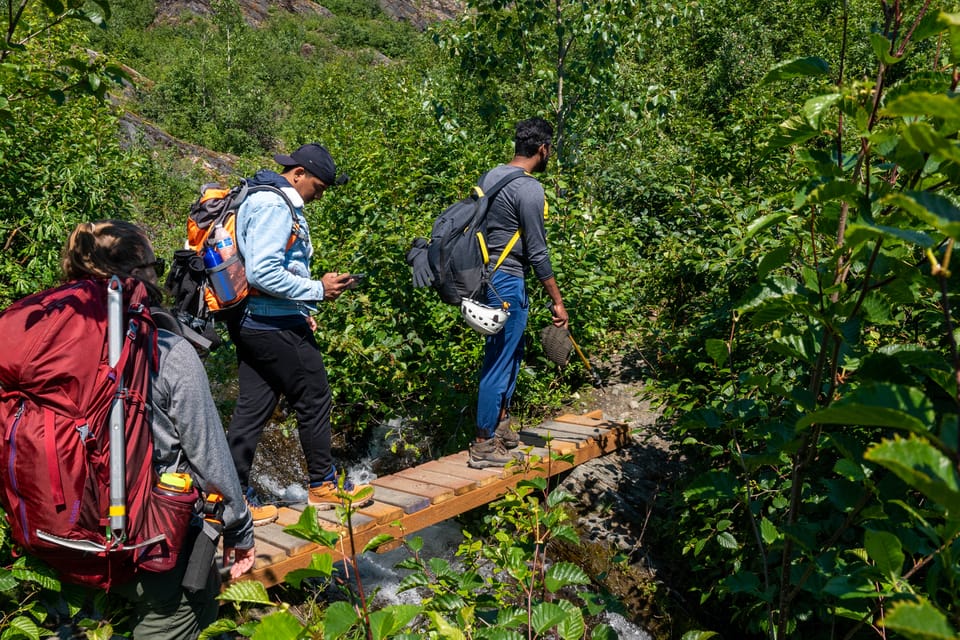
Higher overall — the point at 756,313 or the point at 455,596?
the point at 756,313

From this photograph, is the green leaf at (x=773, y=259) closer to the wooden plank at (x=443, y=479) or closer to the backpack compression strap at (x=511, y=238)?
the backpack compression strap at (x=511, y=238)

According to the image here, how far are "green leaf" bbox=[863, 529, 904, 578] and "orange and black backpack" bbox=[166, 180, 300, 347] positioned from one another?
2599 mm

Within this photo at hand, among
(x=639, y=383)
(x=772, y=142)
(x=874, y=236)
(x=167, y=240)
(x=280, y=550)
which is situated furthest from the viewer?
(x=167, y=240)

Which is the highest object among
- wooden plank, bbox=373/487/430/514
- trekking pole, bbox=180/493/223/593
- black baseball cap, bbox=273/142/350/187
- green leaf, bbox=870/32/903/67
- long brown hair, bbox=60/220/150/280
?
green leaf, bbox=870/32/903/67

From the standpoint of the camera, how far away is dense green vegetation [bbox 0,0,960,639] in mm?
1364

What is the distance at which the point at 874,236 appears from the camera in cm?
120

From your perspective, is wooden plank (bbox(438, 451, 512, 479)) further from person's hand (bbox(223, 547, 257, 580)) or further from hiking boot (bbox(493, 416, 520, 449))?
person's hand (bbox(223, 547, 257, 580))

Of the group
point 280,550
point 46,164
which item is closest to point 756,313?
point 280,550

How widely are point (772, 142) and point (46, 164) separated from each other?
671cm

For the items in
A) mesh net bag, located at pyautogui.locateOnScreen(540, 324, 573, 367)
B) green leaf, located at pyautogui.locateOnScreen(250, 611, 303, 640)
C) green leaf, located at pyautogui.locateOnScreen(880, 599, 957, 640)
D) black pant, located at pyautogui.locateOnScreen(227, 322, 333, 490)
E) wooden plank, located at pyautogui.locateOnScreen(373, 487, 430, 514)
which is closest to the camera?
green leaf, located at pyautogui.locateOnScreen(880, 599, 957, 640)

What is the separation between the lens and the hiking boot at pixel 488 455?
4324 mm

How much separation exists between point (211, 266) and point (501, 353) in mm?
1739

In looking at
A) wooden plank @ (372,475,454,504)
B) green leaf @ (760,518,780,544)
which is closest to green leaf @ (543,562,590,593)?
green leaf @ (760,518,780,544)

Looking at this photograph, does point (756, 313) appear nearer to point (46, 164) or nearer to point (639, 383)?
point (639, 383)
